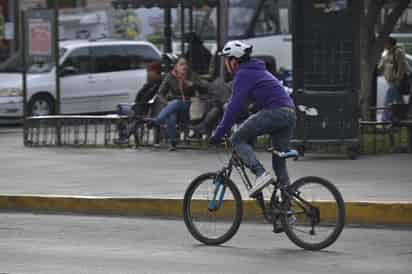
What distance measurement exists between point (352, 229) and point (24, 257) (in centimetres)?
311

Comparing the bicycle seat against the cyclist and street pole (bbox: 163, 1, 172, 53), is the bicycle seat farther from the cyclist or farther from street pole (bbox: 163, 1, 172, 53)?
street pole (bbox: 163, 1, 172, 53)

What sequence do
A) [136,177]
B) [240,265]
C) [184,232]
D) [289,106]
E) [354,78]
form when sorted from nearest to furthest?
[240,265]
[289,106]
[184,232]
[136,177]
[354,78]

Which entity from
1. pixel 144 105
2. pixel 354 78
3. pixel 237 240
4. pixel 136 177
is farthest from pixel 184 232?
pixel 144 105

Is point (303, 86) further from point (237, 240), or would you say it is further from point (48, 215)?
point (237, 240)

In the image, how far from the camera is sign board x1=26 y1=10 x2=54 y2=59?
65.7 feet

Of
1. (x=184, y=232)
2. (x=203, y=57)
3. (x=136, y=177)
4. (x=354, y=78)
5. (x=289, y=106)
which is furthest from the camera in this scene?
(x=203, y=57)

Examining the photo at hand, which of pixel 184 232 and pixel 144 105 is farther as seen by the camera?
pixel 144 105

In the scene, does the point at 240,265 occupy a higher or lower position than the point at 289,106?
lower

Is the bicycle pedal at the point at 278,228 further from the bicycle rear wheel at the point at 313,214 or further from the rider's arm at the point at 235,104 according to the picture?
the rider's arm at the point at 235,104

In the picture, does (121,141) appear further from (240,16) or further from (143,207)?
(240,16)

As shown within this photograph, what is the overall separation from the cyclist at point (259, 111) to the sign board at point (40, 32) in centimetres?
996

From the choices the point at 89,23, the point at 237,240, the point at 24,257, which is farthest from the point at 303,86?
the point at 89,23

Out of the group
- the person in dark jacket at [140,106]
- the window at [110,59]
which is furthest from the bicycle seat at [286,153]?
the window at [110,59]

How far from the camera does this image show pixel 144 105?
19.5m
